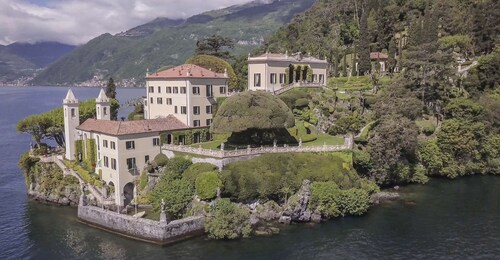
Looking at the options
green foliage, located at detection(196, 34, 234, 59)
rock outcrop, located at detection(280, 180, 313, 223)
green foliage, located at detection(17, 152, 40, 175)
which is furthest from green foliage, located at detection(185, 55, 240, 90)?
rock outcrop, located at detection(280, 180, 313, 223)

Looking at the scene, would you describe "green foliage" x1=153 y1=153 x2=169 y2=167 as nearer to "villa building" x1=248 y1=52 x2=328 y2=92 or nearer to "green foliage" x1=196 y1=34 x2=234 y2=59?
"villa building" x1=248 y1=52 x2=328 y2=92

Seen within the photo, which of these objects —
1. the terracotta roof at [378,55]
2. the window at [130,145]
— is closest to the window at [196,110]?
the window at [130,145]

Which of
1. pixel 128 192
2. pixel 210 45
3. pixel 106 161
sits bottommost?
pixel 128 192

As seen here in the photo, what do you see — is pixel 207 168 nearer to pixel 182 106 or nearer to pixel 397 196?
pixel 182 106

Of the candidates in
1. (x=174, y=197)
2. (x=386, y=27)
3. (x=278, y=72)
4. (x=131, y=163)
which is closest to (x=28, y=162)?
(x=131, y=163)

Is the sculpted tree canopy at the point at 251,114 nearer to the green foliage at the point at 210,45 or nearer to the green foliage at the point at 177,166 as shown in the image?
the green foliage at the point at 177,166

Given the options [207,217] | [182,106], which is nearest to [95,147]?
[182,106]

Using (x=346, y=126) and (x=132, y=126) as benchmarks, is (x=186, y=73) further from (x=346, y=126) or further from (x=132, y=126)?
(x=346, y=126)
